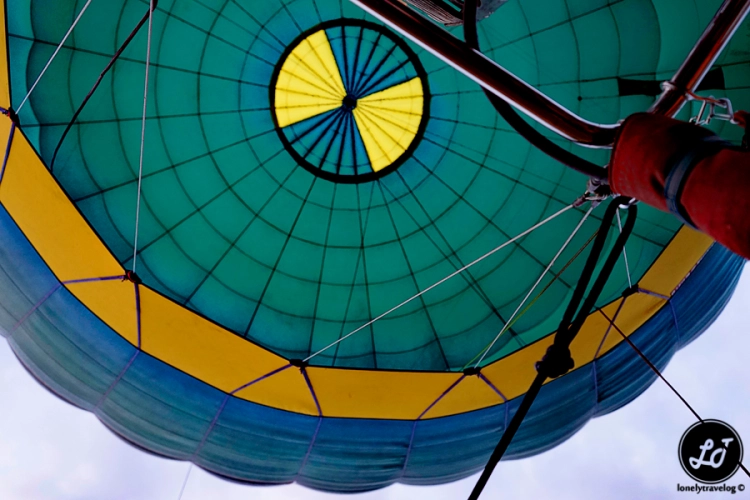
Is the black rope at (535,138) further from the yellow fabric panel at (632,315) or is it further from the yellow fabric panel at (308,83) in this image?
the yellow fabric panel at (308,83)

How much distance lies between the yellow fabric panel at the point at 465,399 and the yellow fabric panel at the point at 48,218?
5.54 metres

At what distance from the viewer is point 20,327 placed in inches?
327

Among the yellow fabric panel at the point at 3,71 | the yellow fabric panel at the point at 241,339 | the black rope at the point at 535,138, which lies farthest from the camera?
the yellow fabric panel at the point at 241,339

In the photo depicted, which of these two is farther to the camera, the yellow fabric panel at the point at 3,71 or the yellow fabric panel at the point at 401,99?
the yellow fabric panel at the point at 401,99

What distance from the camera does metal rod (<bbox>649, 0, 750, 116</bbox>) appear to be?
12.4 feet

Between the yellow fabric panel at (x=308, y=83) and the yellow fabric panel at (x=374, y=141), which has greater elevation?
the yellow fabric panel at (x=308, y=83)

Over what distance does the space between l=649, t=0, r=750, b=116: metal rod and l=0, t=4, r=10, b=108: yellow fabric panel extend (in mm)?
7787

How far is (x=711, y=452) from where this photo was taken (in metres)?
8.23

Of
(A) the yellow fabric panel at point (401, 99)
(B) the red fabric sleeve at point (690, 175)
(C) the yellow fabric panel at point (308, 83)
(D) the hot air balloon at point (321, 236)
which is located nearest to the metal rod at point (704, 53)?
(B) the red fabric sleeve at point (690, 175)

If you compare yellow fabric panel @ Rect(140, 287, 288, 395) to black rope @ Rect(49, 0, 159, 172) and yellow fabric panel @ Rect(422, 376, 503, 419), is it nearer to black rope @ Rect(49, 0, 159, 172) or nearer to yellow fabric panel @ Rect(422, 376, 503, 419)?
black rope @ Rect(49, 0, 159, 172)

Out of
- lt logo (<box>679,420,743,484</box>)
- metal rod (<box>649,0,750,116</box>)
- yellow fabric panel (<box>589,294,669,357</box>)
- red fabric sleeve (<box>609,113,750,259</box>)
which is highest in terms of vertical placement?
yellow fabric panel (<box>589,294,669,357</box>)

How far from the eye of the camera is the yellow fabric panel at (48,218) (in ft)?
25.4

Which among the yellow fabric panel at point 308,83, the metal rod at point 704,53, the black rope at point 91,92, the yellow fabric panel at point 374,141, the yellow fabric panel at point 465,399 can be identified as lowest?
the metal rod at point 704,53

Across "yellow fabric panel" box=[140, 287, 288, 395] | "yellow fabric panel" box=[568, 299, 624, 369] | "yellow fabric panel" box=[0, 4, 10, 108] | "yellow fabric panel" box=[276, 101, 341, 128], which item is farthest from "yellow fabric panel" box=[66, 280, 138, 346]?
"yellow fabric panel" box=[568, 299, 624, 369]
